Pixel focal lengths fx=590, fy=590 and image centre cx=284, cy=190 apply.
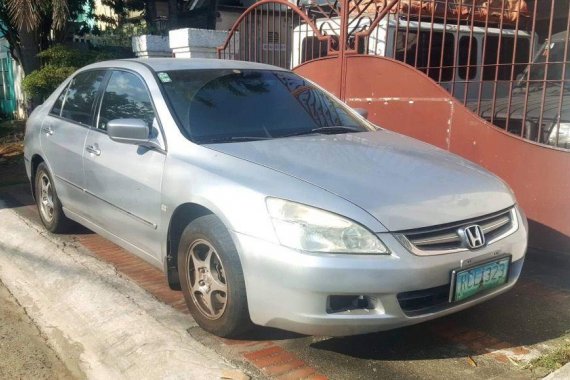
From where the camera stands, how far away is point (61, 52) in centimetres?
1071

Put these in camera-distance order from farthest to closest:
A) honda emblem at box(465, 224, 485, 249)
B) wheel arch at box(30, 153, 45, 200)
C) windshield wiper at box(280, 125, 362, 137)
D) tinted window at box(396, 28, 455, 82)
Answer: tinted window at box(396, 28, 455, 82) → wheel arch at box(30, 153, 45, 200) → windshield wiper at box(280, 125, 362, 137) → honda emblem at box(465, 224, 485, 249)

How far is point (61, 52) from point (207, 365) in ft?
29.9

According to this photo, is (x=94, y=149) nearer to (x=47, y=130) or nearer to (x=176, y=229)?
(x=47, y=130)

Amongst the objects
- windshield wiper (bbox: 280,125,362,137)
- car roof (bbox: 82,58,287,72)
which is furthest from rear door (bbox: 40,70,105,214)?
windshield wiper (bbox: 280,125,362,137)

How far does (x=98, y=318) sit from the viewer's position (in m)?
3.79

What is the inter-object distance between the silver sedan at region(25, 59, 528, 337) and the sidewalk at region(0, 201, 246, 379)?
0.86 feet

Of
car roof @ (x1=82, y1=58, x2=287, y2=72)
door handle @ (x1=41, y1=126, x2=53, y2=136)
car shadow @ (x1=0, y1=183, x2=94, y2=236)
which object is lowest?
car shadow @ (x1=0, y1=183, x2=94, y2=236)

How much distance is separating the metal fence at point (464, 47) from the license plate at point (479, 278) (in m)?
2.02

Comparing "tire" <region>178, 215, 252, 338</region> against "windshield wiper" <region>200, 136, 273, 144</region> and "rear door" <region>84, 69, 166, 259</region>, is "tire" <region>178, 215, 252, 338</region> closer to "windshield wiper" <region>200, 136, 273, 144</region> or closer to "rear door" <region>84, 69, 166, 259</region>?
"rear door" <region>84, 69, 166, 259</region>

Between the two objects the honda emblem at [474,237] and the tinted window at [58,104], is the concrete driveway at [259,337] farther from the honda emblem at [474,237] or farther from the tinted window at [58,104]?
the tinted window at [58,104]

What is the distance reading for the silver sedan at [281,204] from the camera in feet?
9.27

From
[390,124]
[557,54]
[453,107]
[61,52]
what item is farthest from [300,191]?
[61,52]

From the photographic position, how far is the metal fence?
5137 mm

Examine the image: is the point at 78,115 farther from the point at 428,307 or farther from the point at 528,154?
the point at 528,154
